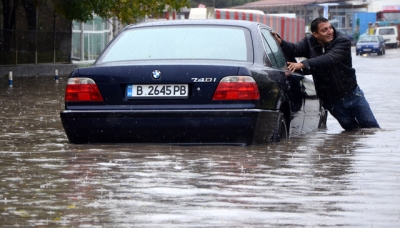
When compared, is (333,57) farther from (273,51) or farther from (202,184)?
(202,184)

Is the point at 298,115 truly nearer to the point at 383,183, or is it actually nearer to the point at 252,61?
the point at 252,61

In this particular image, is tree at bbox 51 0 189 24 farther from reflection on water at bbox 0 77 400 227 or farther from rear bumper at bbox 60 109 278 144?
rear bumper at bbox 60 109 278 144

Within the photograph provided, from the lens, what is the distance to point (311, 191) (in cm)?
652

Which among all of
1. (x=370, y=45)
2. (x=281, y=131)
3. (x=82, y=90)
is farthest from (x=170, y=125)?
(x=370, y=45)

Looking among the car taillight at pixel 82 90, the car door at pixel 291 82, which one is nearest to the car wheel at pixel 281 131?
the car door at pixel 291 82

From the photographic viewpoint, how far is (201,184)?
269 inches

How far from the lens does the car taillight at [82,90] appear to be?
864 centimetres

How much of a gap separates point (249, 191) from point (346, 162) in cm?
188

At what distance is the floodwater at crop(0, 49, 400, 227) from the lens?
5559 millimetres

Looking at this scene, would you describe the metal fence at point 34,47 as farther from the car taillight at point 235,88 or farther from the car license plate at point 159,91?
the car taillight at point 235,88

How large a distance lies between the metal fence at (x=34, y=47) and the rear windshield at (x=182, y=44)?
2400 centimetres

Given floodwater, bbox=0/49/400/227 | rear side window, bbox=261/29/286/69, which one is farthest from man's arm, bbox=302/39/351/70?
floodwater, bbox=0/49/400/227

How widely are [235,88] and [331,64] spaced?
264 centimetres

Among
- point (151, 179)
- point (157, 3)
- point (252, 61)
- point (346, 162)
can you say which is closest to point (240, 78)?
point (252, 61)
